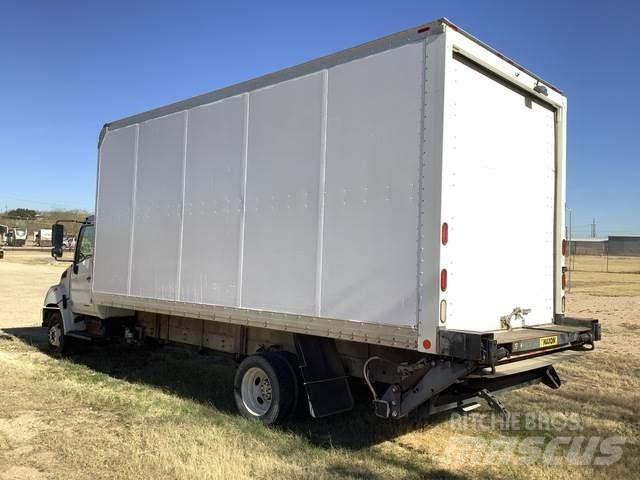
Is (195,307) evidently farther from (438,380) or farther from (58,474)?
(438,380)

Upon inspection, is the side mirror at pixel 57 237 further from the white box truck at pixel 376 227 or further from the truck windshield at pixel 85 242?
the white box truck at pixel 376 227

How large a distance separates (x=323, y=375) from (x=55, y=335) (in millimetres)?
6287

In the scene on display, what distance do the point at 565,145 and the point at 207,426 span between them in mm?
4926

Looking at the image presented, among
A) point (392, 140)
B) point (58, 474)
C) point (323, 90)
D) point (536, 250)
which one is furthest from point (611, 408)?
point (58, 474)

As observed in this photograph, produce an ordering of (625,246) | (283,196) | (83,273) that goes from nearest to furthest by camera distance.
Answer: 1. (283,196)
2. (83,273)
3. (625,246)

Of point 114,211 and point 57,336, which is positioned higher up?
point 114,211

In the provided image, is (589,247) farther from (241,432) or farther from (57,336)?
(241,432)

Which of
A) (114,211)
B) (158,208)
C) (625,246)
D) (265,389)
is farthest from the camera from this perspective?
(625,246)

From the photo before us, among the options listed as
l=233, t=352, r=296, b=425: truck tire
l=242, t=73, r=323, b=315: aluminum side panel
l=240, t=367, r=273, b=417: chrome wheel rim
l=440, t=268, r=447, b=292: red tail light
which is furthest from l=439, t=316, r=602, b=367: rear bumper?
l=240, t=367, r=273, b=417: chrome wheel rim

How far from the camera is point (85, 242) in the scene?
9266mm

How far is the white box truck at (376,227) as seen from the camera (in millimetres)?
4672

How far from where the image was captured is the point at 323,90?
→ 5.51 meters

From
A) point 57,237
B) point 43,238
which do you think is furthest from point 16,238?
point 57,237

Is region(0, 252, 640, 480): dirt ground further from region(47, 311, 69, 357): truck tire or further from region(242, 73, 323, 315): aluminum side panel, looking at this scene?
region(242, 73, 323, 315): aluminum side panel
